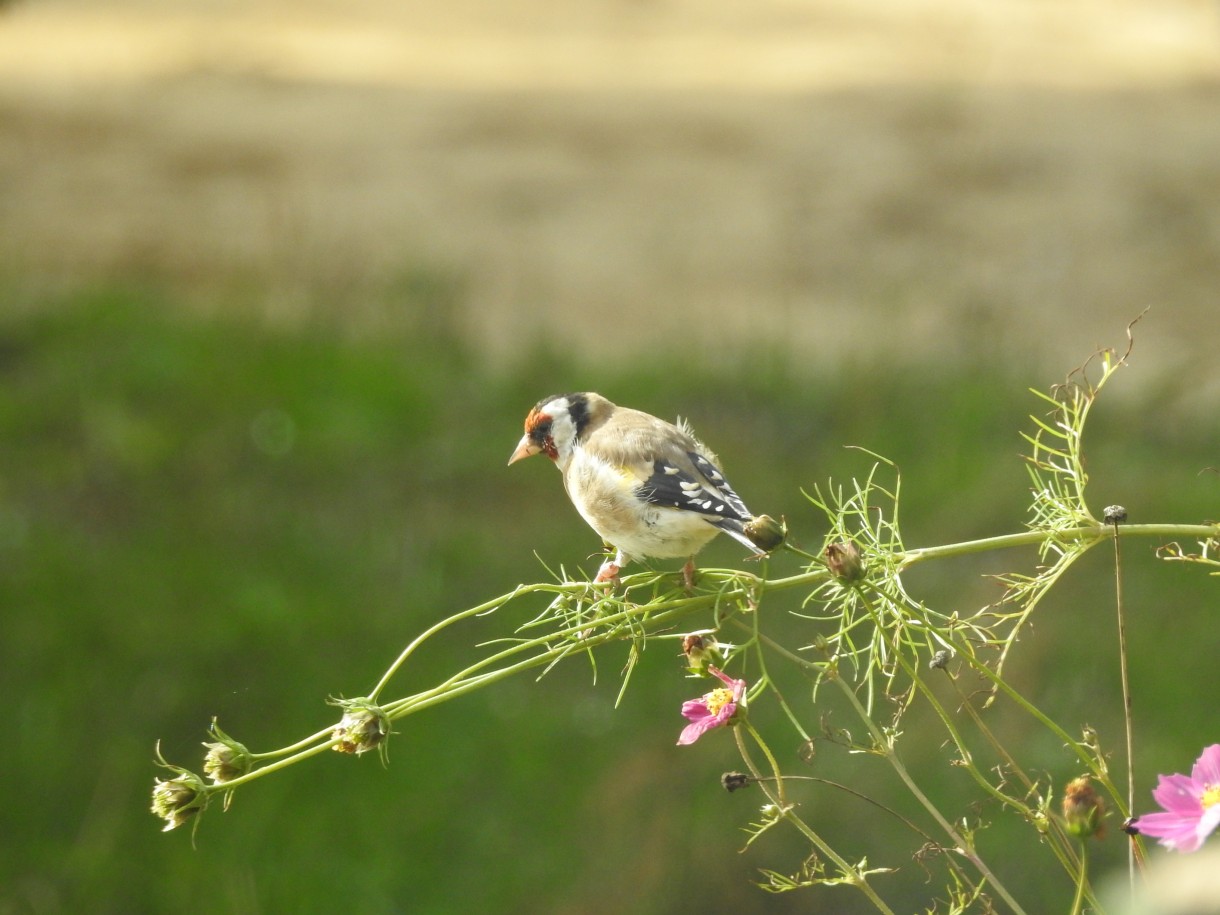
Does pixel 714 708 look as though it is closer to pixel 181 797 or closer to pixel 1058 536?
pixel 1058 536

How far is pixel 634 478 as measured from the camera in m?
1.92

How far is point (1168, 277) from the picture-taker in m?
6.80

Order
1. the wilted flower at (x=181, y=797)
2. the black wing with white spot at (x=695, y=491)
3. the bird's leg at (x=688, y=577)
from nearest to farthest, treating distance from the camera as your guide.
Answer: the wilted flower at (x=181, y=797) < the bird's leg at (x=688, y=577) < the black wing with white spot at (x=695, y=491)

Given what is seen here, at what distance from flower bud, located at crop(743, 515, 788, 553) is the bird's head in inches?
33.2

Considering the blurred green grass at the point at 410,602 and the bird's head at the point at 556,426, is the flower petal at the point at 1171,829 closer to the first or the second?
the bird's head at the point at 556,426

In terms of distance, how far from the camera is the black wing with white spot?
70.9 inches

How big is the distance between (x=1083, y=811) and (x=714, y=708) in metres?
0.28

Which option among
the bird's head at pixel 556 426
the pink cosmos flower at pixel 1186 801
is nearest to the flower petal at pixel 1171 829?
the pink cosmos flower at pixel 1186 801

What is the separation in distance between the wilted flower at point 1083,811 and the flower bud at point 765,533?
0.26 metres

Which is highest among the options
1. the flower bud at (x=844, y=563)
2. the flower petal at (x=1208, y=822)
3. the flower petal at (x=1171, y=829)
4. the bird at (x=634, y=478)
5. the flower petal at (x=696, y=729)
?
the flower bud at (x=844, y=563)

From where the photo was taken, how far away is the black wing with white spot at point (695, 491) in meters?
1.80

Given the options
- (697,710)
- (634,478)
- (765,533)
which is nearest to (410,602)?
(634,478)

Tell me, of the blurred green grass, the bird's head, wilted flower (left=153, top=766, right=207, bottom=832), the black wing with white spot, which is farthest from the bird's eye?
the blurred green grass

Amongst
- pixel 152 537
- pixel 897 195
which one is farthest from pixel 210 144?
pixel 897 195
